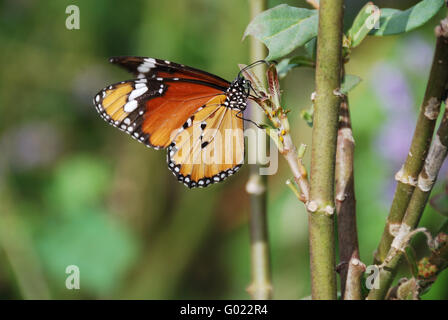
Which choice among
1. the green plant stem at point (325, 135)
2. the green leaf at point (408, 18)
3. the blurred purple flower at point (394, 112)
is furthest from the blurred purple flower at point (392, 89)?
the green plant stem at point (325, 135)

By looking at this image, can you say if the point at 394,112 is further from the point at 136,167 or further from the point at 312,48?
the point at 312,48

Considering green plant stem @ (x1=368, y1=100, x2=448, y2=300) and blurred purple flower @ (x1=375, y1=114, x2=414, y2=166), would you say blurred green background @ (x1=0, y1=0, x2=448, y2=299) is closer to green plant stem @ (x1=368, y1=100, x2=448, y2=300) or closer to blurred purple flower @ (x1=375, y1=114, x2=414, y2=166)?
blurred purple flower @ (x1=375, y1=114, x2=414, y2=166)

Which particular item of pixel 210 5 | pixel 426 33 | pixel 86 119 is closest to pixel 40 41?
pixel 86 119

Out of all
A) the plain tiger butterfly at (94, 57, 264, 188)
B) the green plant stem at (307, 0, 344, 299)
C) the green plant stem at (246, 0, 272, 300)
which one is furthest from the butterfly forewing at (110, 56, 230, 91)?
the green plant stem at (307, 0, 344, 299)

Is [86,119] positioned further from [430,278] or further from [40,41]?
[430,278]

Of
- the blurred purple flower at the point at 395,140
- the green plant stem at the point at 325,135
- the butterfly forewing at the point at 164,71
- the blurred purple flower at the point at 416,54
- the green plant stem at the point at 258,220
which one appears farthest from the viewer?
the blurred purple flower at the point at 416,54

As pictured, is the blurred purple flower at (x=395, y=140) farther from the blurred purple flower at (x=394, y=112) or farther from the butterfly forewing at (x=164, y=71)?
the butterfly forewing at (x=164, y=71)
